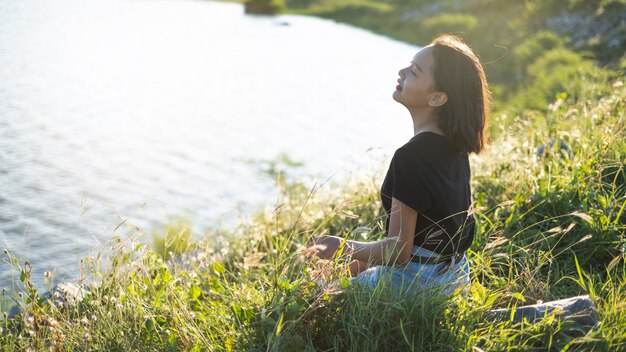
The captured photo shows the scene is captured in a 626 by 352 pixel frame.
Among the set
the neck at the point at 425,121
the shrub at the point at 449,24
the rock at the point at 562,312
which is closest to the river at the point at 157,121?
the neck at the point at 425,121

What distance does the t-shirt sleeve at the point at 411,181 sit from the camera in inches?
130

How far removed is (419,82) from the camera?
143 inches

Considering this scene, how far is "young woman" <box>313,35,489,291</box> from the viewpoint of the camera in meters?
3.35

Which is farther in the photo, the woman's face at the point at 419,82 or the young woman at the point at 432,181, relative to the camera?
the woman's face at the point at 419,82

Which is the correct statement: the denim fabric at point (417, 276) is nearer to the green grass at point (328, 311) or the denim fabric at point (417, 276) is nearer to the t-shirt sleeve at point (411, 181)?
the green grass at point (328, 311)

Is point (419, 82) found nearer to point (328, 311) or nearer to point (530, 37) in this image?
point (328, 311)

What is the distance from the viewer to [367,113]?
53.2 feet

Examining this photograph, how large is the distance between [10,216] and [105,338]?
552 centimetres

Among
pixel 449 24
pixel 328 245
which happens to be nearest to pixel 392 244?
pixel 328 245

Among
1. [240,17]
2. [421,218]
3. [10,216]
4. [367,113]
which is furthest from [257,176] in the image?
[240,17]

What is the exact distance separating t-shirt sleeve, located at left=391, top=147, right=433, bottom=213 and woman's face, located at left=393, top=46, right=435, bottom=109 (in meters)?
0.43

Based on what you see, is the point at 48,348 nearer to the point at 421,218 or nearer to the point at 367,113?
the point at 421,218

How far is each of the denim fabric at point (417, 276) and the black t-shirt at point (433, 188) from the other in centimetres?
9

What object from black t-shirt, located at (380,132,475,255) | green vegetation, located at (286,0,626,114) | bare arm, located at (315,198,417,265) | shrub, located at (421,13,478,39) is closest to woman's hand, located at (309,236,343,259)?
bare arm, located at (315,198,417,265)
